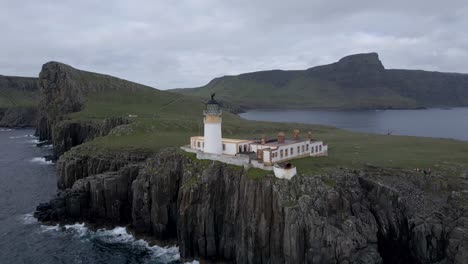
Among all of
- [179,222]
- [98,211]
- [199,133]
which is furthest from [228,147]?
[199,133]

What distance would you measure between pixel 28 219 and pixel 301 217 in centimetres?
4688

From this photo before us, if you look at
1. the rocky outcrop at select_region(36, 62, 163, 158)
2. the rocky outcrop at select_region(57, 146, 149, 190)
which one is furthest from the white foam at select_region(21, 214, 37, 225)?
the rocky outcrop at select_region(36, 62, 163, 158)

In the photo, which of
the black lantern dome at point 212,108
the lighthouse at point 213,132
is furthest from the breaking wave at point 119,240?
the black lantern dome at point 212,108

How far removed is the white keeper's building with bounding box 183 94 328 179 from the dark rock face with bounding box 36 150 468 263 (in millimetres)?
1877

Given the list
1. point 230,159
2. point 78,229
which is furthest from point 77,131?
point 230,159

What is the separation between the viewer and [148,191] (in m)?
59.4

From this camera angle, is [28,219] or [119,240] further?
[28,219]

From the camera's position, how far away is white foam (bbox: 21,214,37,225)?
208 ft

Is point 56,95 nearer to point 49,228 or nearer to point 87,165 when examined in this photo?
point 87,165

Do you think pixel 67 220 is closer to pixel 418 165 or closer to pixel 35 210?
pixel 35 210

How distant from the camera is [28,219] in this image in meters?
64.6

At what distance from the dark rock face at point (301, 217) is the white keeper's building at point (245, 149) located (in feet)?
6.16

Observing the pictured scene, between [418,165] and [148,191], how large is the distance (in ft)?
129

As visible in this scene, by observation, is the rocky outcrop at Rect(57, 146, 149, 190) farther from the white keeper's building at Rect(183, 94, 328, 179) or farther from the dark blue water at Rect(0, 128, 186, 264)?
the white keeper's building at Rect(183, 94, 328, 179)
